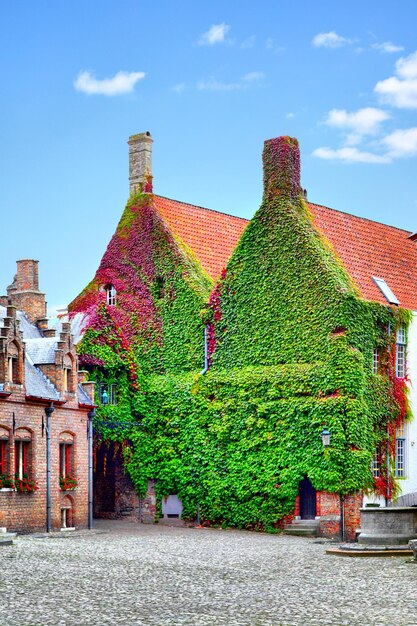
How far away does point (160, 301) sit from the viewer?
45469mm

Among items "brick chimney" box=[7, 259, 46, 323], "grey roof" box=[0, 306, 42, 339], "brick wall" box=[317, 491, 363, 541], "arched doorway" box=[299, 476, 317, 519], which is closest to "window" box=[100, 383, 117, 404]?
"grey roof" box=[0, 306, 42, 339]

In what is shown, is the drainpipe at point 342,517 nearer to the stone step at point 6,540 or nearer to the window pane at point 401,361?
the window pane at point 401,361

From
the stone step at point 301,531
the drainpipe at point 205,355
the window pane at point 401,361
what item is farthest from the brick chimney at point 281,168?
the stone step at point 301,531

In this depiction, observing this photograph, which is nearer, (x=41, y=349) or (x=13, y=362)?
(x=13, y=362)

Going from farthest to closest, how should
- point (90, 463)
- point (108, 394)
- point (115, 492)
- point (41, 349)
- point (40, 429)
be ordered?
point (115, 492), point (108, 394), point (90, 463), point (41, 349), point (40, 429)

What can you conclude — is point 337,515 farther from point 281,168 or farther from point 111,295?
point 111,295

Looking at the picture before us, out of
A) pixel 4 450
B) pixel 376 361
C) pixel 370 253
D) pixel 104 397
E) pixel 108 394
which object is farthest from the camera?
pixel 370 253

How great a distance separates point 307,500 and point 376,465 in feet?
9.24

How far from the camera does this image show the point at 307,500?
1567 inches

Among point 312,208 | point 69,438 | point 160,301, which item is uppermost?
point 312,208

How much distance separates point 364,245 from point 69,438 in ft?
48.9

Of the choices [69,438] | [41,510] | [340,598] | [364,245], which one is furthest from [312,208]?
[340,598]

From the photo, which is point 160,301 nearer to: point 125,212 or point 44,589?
point 125,212

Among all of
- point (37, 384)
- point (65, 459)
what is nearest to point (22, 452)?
point (37, 384)
